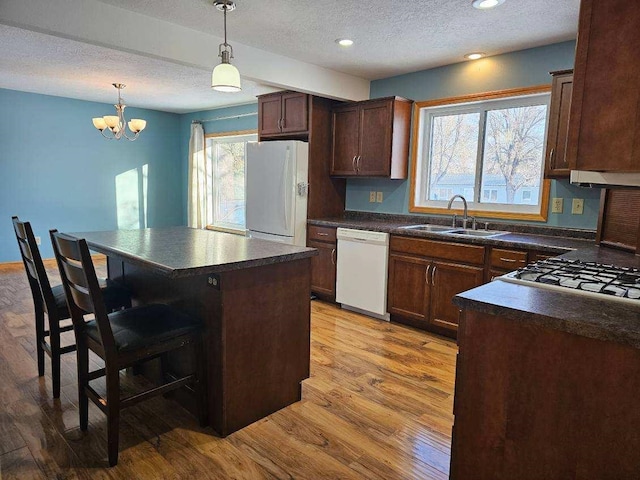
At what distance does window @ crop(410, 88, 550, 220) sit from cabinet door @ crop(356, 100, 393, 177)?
341mm

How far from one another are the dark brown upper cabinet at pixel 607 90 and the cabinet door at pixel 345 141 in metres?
3.02

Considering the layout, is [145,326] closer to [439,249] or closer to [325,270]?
[439,249]

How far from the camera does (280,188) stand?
4.17 metres

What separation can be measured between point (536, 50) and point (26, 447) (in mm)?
4142

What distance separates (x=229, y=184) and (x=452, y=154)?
12.2ft

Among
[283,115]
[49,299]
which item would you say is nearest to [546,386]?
[49,299]

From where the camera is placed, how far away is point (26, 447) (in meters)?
1.86

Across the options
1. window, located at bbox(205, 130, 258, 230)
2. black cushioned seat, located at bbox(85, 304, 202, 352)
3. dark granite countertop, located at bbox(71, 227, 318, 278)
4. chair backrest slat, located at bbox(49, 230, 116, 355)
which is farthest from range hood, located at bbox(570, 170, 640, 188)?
window, located at bbox(205, 130, 258, 230)

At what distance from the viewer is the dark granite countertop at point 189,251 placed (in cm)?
176

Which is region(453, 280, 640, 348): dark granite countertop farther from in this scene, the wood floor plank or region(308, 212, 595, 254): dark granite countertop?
the wood floor plank

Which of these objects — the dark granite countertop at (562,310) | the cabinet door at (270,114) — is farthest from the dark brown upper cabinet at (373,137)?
the dark granite countertop at (562,310)

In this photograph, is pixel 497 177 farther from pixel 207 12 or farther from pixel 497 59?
pixel 207 12

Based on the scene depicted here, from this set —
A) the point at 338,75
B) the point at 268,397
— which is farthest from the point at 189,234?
the point at 338,75

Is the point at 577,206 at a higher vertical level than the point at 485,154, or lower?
lower
